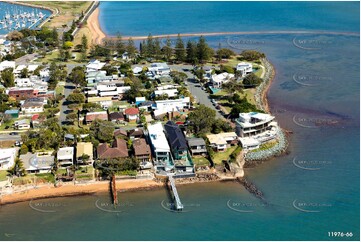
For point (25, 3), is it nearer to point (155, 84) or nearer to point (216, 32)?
point (216, 32)

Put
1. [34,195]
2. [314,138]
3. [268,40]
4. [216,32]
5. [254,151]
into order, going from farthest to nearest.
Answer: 1. [216,32]
2. [268,40]
3. [314,138]
4. [254,151]
5. [34,195]

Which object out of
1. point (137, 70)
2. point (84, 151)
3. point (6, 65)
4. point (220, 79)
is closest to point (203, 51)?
point (137, 70)

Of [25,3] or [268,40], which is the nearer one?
[268,40]

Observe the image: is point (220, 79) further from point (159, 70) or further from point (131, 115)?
point (131, 115)

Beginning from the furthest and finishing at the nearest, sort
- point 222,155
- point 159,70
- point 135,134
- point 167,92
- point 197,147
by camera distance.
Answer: point 159,70, point 167,92, point 135,134, point 222,155, point 197,147

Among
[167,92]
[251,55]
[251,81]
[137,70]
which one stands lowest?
[167,92]

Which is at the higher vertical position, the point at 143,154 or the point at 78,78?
the point at 78,78

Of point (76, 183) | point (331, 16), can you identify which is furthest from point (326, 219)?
point (331, 16)
